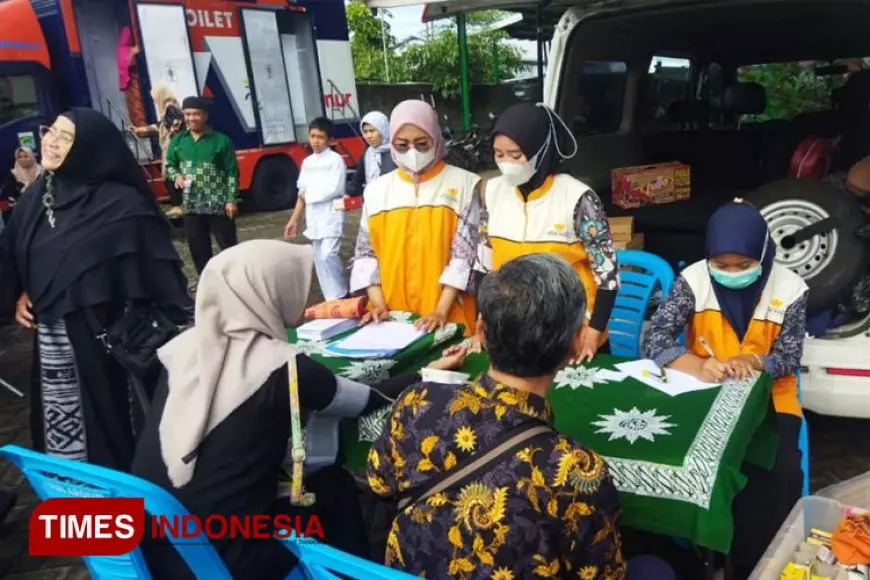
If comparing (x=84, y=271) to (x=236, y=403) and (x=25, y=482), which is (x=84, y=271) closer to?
(x=236, y=403)

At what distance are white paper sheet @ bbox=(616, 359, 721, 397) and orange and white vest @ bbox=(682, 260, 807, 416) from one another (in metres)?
0.32

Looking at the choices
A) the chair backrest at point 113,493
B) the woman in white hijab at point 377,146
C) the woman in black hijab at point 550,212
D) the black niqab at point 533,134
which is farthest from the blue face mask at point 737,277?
the woman in white hijab at point 377,146

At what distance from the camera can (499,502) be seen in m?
1.39

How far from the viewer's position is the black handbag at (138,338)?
8.38 ft

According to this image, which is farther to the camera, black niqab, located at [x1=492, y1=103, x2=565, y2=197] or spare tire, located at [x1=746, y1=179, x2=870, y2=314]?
spare tire, located at [x1=746, y1=179, x2=870, y2=314]

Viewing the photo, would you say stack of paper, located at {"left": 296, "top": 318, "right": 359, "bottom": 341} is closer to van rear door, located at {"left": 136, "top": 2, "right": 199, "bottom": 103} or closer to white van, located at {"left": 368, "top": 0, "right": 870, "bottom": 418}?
white van, located at {"left": 368, "top": 0, "right": 870, "bottom": 418}

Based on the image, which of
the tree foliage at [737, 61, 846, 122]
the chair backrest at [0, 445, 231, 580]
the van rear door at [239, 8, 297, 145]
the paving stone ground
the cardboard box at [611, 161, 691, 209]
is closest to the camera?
the chair backrest at [0, 445, 231, 580]

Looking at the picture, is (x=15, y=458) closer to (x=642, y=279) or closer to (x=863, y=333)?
(x=642, y=279)

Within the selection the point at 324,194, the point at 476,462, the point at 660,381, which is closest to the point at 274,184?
the point at 324,194

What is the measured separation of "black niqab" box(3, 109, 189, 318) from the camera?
261cm

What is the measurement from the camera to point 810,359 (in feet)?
9.56

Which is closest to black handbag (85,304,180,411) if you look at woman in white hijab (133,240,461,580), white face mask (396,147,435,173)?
woman in white hijab (133,240,461,580)

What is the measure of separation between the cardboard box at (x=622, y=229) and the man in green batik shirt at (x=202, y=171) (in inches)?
122

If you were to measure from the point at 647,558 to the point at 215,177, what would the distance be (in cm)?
473
